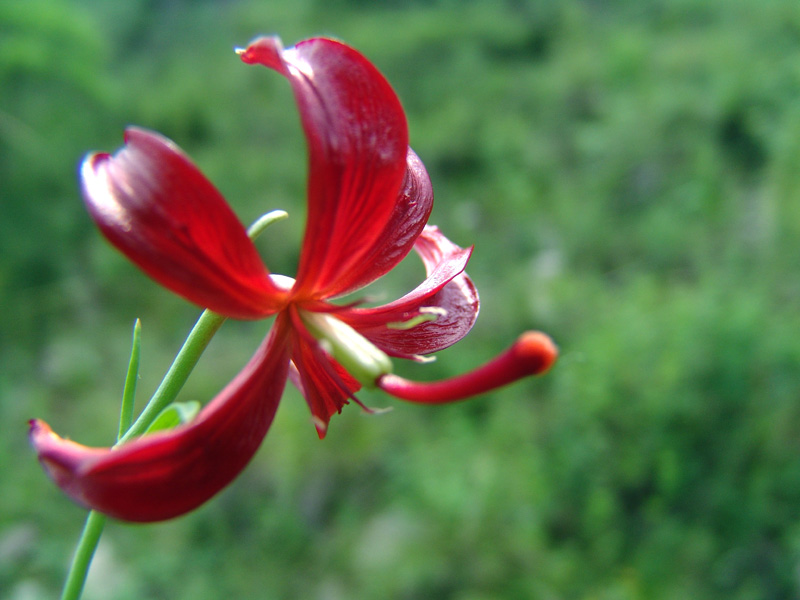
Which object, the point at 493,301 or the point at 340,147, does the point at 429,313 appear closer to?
the point at 340,147

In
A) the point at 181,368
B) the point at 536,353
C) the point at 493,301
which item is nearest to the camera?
the point at 536,353

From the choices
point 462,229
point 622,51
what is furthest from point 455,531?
point 622,51

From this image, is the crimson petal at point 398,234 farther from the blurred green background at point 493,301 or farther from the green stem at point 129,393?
the blurred green background at point 493,301

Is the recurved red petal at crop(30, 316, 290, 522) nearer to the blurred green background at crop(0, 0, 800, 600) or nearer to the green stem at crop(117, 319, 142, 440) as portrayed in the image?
the green stem at crop(117, 319, 142, 440)

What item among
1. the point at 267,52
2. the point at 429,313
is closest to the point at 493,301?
the point at 429,313

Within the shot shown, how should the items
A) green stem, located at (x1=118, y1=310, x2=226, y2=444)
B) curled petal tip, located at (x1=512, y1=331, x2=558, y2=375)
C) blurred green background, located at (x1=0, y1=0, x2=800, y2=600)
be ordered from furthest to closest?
blurred green background, located at (x1=0, y1=0, x2=800, y2=600)
green stem, located at (x1=118, y1=310, x2=226, y2=444)
curled petal tip, located at (x1=512, y1=331, x2=558, y2=375)

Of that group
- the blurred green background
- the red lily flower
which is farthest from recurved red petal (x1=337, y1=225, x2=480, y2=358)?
the blurred green background

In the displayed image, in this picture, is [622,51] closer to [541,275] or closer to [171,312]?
[541,275]
